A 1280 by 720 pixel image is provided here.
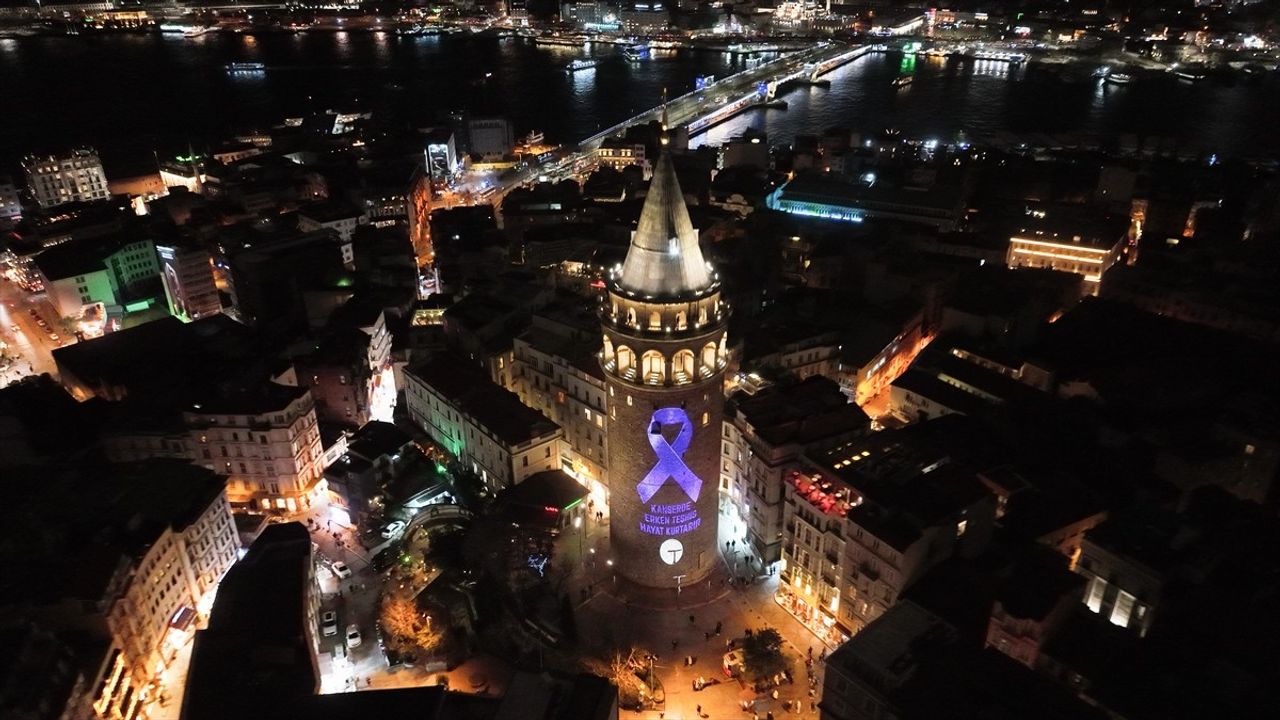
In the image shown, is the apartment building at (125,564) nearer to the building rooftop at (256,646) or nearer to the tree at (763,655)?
the building rooftop at (256,646)

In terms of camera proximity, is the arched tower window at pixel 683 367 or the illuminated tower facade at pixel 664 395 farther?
the arched tower window at pixel 683 367

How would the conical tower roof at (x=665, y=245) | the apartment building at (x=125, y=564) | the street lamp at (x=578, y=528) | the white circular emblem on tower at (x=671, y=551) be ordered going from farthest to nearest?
the street lamp at (x=578, y=528), the white circular emblem on tower at (x=671, y=551), the conical tower roof at (x=665, y=245), the apartment building at (x=125, y=564)

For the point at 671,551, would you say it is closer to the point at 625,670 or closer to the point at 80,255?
the point at 625,670

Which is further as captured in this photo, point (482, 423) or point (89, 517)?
point (482, 423)

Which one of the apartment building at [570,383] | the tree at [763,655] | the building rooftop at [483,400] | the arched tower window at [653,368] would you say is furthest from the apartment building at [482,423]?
the tree at [763,655]

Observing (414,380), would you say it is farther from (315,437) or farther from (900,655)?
(900,655)

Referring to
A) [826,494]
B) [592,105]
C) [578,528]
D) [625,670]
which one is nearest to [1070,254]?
[826,494]

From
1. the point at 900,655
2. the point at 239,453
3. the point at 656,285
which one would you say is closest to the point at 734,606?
the point at 900,655
